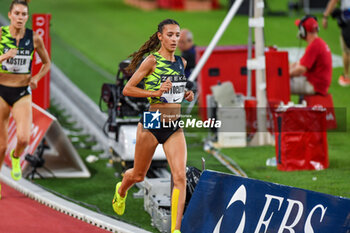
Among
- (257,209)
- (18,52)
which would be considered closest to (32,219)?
(18,52)

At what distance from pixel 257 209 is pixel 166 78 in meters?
1.48

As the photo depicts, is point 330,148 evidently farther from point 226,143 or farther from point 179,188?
point 179,188

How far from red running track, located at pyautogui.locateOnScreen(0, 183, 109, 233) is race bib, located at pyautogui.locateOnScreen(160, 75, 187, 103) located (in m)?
1.88

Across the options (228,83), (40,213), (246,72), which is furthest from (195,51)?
(40,213)

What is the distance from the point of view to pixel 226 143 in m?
13.2

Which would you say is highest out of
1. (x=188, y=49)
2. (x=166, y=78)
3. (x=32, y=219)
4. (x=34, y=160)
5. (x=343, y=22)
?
(x=343, y=22)

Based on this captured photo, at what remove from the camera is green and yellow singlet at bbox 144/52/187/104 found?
7980 millimetres

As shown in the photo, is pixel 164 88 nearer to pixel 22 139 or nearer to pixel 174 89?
pixel 174 89

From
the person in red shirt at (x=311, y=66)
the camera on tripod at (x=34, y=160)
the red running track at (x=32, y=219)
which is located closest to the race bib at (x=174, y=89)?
the red running track at (x=32, y=219)

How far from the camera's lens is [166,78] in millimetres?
7973

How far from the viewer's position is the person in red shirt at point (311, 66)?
13.6 meters

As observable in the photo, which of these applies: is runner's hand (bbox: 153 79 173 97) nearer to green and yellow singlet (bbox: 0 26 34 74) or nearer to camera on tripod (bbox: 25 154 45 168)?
green and yellow singlet (bbox: 0 26 34 74)

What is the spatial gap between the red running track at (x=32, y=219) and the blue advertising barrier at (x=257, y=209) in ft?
4.81

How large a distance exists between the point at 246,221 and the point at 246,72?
7557 mm
